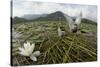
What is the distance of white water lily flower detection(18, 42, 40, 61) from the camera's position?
197 centimetres

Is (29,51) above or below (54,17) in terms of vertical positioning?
below

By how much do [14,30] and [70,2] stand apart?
778 mm

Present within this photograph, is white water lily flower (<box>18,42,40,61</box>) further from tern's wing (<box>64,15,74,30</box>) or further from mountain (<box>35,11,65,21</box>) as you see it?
tern's wing (<box>64,15,74,30</box>)

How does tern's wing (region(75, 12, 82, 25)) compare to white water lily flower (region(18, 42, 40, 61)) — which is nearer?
white water lily flower (region(18, 42, 40, 61))

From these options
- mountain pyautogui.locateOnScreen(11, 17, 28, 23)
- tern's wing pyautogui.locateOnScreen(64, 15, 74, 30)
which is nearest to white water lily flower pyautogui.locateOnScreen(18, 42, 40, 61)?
mountain pyautogui.locateOnScreen(11, 17, 28, 23)

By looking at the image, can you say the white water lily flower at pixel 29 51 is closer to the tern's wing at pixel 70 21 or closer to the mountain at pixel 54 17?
the mountain at pixel 54 17

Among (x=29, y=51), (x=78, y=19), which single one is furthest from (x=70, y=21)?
(x=29, y=51)

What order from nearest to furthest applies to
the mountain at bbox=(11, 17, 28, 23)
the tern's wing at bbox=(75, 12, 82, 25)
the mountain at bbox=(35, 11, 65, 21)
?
the mountain at bbox=(11, 17, 28, 23), the mountain at bbox=(35, 11, 65, 21), the tern's wing at bbox=(75, 12, 82, 25)

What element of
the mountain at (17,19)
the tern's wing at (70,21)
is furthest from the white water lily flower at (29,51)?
the tern's wing at (70,21)

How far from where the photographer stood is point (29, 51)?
200cm

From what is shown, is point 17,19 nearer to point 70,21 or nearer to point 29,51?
point 29,51

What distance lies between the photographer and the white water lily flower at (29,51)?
6.46 feet

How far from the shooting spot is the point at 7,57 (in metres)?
1.93

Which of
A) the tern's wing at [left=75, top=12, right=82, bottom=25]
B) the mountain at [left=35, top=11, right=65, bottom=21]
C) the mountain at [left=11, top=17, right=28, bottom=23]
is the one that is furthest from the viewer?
the tern's wing at [left=75, top=12, right=82, bottom=25]
